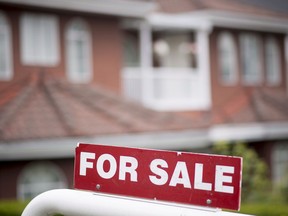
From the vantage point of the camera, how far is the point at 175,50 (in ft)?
62.0

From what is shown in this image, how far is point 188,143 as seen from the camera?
15859 mm

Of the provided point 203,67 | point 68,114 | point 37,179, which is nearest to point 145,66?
point 203,67

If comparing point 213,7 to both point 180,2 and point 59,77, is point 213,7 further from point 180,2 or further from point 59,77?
point 59,77

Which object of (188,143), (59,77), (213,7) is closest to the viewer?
(59,77)

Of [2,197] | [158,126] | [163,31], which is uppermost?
[163,31]

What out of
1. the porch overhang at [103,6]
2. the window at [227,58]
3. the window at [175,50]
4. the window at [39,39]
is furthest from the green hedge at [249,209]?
the window at [227,58]

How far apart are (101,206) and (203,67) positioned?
50.1 ft

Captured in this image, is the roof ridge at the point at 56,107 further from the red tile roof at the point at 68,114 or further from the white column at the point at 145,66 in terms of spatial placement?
the white column at the point at 145,66

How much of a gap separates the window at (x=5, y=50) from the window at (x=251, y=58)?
8349 mm

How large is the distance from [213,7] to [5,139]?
27.9ft

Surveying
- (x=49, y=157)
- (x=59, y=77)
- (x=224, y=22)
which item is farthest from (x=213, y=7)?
(x=49, y=157)

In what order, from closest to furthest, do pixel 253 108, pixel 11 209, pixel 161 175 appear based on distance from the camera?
pixel 161 175 → pixel 11 209 → pixel 253 108

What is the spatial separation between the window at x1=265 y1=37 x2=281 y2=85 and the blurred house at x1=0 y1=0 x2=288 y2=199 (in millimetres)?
34

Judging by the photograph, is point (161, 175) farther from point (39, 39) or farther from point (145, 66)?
point (145, 66)
